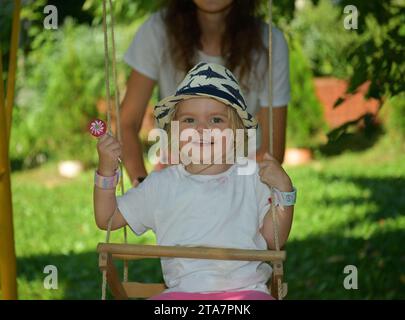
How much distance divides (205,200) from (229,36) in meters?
0.95

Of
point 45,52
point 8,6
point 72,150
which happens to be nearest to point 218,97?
point 8,6

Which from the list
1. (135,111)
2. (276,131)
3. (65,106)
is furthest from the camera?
(65,106)

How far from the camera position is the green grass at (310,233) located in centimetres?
530

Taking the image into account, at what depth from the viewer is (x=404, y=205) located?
6.88 meters

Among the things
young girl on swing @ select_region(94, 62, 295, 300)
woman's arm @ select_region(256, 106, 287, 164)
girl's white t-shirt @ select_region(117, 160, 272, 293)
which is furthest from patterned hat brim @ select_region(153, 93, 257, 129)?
woman's arm @ select_region(256, 106, 287, 164)

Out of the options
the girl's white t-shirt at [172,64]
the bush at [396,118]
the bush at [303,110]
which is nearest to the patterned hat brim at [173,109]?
the girl's white t-shirt at [172,64]

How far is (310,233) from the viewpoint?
6.50m

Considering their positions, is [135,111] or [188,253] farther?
[135,111]

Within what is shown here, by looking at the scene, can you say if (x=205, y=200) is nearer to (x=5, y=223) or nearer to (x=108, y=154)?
(x=108, y=154)

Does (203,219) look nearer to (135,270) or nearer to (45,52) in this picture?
(135,270)

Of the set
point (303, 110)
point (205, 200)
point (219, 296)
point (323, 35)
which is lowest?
point (219, 296)

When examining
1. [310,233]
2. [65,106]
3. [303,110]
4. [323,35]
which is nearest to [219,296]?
[310,233]

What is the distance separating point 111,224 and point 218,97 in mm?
559

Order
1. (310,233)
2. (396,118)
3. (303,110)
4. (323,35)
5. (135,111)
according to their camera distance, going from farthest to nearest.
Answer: (323,35), (303,110), (396,118), (310,233), (135,111)
